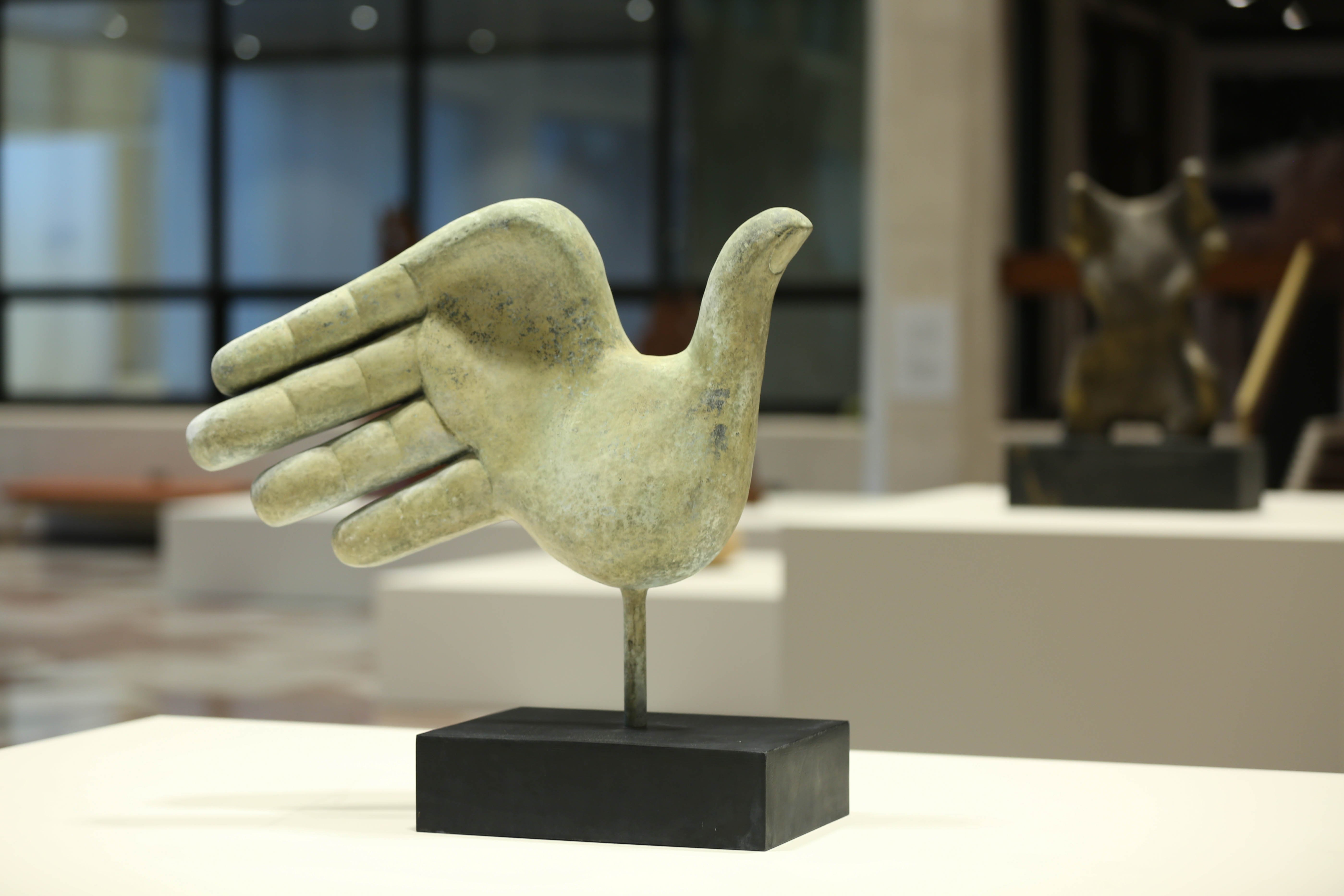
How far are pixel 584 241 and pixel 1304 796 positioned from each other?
105 cm

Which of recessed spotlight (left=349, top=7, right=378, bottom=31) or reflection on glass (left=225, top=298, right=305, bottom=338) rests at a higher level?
recessed spotlight (left=349, top=7, right=378, bottom=31)

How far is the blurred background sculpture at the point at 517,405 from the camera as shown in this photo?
5.84 ft

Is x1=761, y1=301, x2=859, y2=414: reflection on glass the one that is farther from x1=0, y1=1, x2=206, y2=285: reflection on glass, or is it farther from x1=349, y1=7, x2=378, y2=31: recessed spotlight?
x1=0, y1=1, x2=206, y2=285: reflection on glass

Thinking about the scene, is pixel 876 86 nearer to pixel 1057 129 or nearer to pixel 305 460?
pixel 1057 129

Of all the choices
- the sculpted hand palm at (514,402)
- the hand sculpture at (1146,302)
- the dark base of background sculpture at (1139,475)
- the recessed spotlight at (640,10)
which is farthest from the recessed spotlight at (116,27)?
the sculpted hand palm at (514,402)

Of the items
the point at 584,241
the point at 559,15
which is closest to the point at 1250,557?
the point at 584,241

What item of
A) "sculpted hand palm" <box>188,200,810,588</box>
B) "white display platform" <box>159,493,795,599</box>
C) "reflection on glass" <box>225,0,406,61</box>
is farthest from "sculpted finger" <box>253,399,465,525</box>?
"reflection on glass" <box>225,0,406,61</box>

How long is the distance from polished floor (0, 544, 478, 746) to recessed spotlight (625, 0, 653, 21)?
4.93 metres

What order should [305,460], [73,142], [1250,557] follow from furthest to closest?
[73,142]
[1250,557]
[305,460]

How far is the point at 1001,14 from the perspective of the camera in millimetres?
8672

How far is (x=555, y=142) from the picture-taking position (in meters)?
11.4

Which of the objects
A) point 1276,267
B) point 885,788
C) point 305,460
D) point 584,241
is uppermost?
point 1276,267

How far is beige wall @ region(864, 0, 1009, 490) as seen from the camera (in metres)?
8.23

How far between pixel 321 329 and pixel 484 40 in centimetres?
1014
